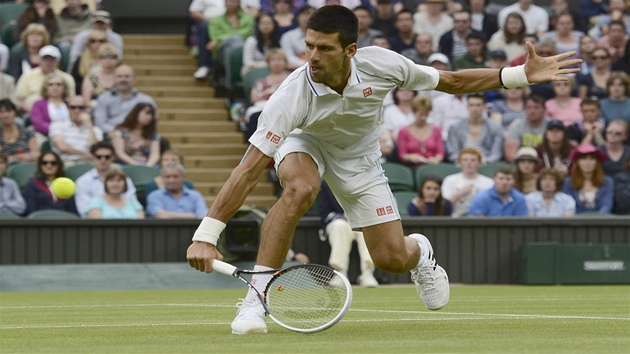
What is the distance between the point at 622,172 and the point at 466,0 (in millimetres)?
5333

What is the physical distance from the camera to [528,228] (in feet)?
47.3

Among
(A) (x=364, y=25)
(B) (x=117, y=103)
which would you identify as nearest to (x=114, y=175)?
(B) (x=117, y=103)

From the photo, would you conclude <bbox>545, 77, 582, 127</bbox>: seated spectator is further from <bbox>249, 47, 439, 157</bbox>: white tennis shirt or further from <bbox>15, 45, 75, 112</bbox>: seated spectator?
<bbox>249, 47, 439, 157</bbox>: white tennis shirt

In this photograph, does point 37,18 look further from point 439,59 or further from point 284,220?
point 284,220

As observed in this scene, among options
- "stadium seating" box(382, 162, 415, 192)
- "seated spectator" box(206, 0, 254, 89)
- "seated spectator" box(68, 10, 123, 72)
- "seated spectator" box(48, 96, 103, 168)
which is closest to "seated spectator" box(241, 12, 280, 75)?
"seated spectator" box(206, 0, 254, 89)

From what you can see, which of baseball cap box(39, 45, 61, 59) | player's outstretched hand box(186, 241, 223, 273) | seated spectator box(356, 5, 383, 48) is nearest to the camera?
player's outstretched hand box(186, 241, 223, 273)

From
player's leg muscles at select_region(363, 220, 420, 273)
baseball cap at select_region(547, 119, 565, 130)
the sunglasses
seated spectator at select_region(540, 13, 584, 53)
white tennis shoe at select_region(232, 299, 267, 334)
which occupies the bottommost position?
white tennis shoe at select_region(232, 299, 267, 334)

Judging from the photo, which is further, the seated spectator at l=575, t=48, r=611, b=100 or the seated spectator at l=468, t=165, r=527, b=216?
the seated spectator at l=575, t=48, r=611, b=100

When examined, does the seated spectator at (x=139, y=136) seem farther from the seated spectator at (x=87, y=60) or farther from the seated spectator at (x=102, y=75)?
the seated spectator at (x=87, y=60)

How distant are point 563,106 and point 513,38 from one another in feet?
5.56

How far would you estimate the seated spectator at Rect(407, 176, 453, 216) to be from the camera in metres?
14.2

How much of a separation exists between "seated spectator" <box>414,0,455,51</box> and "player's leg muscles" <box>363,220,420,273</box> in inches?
436

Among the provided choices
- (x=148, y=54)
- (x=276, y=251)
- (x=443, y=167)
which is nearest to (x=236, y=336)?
(x=276, y=251)

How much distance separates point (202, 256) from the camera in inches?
237
